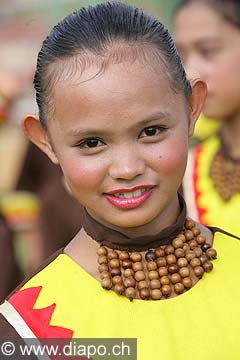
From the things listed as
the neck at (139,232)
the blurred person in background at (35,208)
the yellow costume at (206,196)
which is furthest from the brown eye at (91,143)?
the blurred person in background at (35,208)

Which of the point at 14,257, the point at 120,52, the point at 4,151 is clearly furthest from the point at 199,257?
the point at 4,151

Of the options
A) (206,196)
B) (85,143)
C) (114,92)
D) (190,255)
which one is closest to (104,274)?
(190,255)

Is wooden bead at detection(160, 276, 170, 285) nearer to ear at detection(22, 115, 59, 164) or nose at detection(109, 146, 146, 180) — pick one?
nose at detection(109, 146, 146, 180)

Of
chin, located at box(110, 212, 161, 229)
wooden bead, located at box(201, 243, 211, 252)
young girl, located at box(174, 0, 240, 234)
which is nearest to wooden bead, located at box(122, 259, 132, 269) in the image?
chin, located at box(110, 212, 161, 229)

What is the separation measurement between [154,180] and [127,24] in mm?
390

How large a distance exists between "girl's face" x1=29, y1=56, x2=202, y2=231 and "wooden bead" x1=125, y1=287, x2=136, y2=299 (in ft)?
0.52

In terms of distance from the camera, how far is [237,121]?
4.54 m

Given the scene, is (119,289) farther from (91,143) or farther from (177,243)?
(91,143)

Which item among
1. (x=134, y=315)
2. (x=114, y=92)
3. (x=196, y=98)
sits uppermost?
(x=114, y=92)

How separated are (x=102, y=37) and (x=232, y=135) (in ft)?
6.26

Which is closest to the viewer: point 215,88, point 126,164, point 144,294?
point 126,164

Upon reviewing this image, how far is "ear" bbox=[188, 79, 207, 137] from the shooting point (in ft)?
9.28

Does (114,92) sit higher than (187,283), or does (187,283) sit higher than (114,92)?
(114,92)

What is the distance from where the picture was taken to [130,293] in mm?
2654
